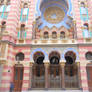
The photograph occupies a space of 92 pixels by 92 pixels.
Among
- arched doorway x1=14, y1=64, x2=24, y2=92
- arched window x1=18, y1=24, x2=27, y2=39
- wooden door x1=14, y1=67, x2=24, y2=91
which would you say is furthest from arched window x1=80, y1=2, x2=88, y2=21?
wooden door x1=14, y1=67, x2=24, y2=91

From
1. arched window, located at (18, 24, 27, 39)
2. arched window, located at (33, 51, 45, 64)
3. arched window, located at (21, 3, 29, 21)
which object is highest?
arched window, located at (21, 3, 29, 21)

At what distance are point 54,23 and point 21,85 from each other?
1247 cm

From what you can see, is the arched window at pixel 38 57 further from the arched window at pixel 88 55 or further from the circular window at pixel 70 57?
the arched window at pixel 88 55

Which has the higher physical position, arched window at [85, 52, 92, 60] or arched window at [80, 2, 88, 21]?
arched window at [80, 2, 88, 21]

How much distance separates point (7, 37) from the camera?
55.1ft

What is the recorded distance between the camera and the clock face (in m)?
22.8

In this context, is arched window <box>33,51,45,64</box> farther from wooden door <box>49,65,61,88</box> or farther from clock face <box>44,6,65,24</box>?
clock face <box>44,6,65,24</box>

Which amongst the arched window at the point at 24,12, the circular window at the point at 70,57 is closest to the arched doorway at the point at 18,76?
the circular window at the point at 70,57

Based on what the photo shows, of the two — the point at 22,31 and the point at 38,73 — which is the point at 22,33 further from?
the point at 38,73

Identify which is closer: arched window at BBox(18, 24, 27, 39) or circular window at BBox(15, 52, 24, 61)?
circular window at BBox(15, 52, 24, 61)

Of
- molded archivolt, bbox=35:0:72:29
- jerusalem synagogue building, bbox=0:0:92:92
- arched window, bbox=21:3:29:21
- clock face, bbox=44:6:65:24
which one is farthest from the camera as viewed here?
clock face, bbox=44:6:65:24

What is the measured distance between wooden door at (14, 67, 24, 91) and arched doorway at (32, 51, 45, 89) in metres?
1.95

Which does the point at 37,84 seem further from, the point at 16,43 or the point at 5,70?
the point at 16,43

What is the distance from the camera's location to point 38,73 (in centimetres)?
1853
